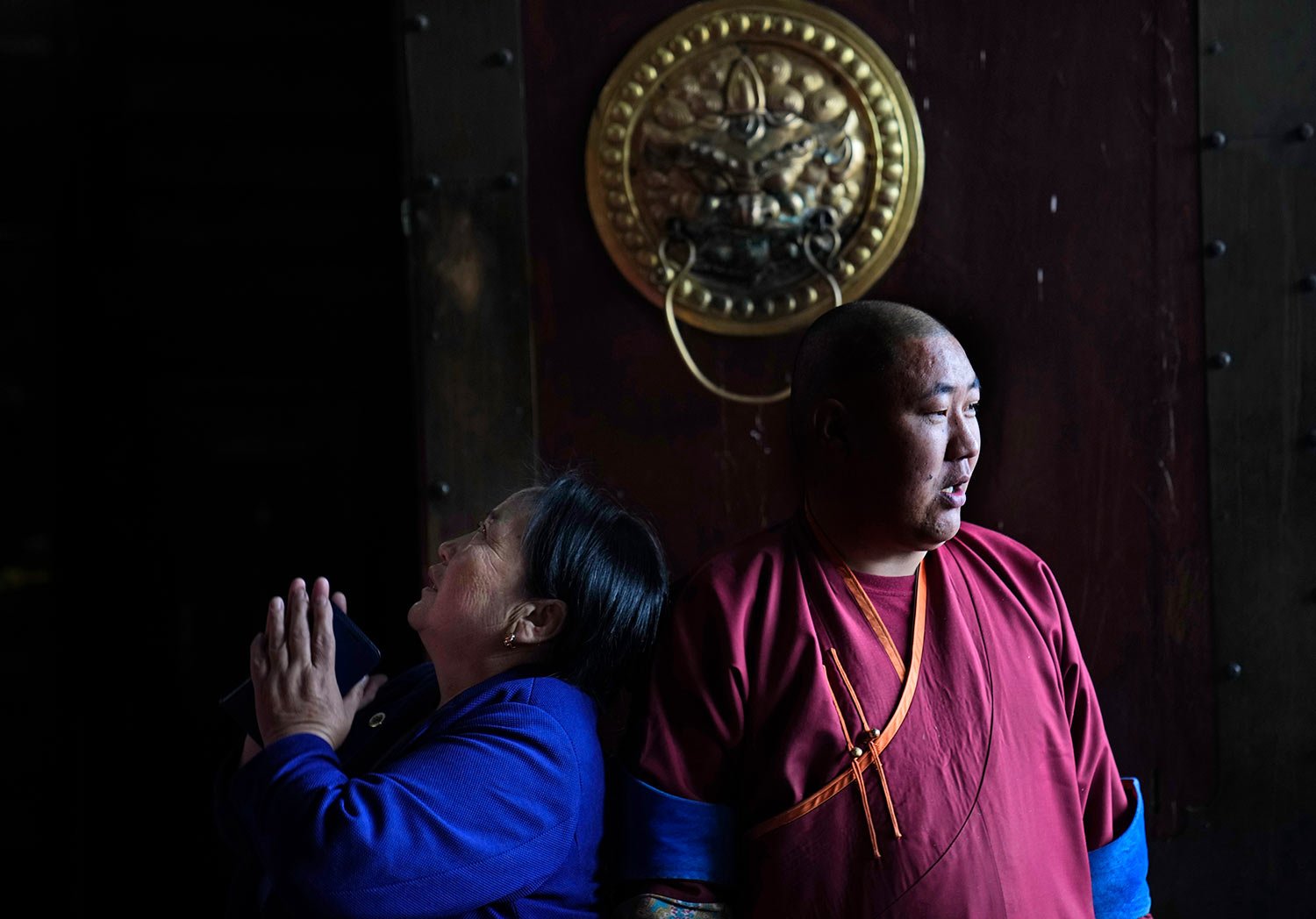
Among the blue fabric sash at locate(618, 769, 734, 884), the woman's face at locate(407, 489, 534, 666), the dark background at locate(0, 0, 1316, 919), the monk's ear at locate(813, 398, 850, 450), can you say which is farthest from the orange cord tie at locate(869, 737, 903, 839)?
the dark background at locate(0, 0, 1316, 919)

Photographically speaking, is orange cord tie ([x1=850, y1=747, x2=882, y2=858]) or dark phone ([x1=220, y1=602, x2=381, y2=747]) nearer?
orange cord tie ([x1=850, y1=747, x2=882, y2=858])

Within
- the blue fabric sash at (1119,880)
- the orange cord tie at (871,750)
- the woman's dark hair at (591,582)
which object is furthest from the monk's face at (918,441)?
the blue fabric sash at (1119,880)

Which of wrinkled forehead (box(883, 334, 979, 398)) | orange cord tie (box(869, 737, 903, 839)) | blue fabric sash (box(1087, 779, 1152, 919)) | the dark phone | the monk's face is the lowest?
blue fabric sash (box(1087, 779, 1152, 919))

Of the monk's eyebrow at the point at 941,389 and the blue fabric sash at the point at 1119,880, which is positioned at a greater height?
the monk's eyebrow at the point at 941,389

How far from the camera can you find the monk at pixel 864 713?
1041 mm

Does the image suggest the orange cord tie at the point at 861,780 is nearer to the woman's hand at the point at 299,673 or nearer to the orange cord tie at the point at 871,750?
the orange cord tie at the point at 871,750

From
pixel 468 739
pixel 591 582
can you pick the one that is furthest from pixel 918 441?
pixel 468 739

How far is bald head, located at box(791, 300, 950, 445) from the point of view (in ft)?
3.53

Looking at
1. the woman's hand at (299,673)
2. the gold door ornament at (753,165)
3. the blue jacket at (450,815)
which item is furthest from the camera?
the gold door ornament at (753,165)

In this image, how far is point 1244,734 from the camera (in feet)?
5.42

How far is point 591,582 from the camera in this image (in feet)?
3.90

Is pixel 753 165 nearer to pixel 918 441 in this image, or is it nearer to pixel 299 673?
pixel 918 441

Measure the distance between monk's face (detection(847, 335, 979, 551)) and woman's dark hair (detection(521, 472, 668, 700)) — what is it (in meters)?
0.26

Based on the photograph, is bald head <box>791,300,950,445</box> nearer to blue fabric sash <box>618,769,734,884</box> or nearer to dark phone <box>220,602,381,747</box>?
blue fabric sash <box>618,769,734,884</box>
